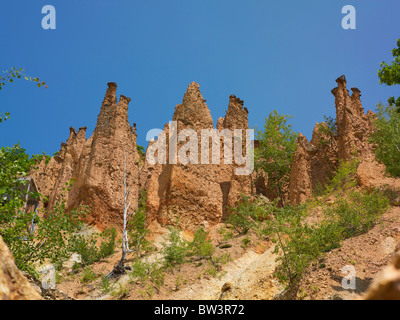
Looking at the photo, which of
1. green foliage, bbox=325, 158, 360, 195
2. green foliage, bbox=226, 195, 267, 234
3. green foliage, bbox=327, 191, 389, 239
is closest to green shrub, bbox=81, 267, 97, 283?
green foliage, bbox=226, 195, 267, 234

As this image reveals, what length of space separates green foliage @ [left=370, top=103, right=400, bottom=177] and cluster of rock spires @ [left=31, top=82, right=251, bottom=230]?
794cm

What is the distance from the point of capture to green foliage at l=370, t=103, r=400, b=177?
18.9 m

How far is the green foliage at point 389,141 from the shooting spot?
18875mm

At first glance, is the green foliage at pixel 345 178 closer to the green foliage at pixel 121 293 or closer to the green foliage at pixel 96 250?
the green foliage at pixel 121 293

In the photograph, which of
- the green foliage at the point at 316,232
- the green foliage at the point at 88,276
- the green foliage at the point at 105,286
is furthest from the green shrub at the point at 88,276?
the green foliage at the point at 316,232

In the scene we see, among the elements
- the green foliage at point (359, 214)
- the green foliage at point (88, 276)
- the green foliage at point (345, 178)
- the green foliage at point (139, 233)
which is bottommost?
the green foliage at point (88, 276)

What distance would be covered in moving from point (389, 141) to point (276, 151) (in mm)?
9290

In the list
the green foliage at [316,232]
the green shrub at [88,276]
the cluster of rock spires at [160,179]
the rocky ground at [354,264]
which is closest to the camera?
the rocky ground at [354,264]

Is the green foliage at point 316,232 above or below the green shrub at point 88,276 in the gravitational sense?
above

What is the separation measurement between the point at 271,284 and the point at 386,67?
991cm

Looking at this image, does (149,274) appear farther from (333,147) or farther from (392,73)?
(333,147)

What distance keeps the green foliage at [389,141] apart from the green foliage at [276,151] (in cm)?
654

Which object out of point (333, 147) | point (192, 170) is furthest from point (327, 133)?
point (192, 170)
